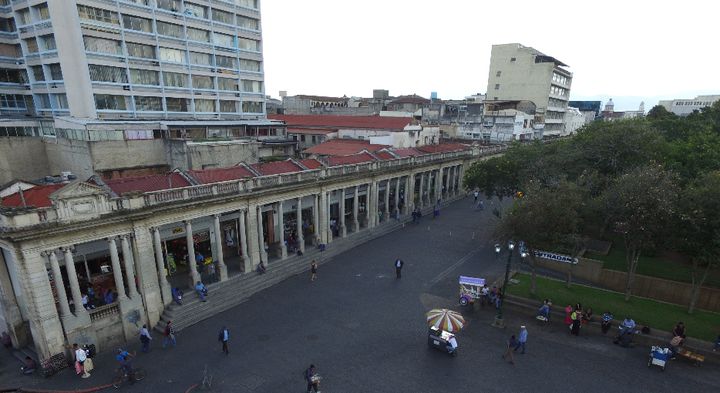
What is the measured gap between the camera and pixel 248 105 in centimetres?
4844

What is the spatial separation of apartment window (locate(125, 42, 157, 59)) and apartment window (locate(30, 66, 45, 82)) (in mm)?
8962

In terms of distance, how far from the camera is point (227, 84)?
4541 centimetres

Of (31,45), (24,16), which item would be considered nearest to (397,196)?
(31,45)

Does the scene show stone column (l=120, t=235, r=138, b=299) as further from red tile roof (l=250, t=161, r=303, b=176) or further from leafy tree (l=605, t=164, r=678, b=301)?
leafy tree (l=605, t=164, r=678, b=301)

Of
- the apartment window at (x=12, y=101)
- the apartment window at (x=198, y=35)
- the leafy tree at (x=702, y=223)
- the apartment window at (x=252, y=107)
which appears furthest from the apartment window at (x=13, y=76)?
the leafy tree at (x=702, y=223)

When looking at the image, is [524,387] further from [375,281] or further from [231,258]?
[231,258]

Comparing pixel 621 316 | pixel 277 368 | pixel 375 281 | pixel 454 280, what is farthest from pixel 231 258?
pixel 621 316

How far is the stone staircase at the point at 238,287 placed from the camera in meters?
20.6

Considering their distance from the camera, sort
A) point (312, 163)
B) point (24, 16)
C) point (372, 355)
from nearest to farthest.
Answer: point (372, 355)
point (312, 163)
point (24, 16)

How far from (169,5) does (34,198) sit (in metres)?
29.4

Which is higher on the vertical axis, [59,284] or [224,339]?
[59,284]

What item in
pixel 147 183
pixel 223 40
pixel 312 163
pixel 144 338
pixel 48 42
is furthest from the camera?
pixel 223 40

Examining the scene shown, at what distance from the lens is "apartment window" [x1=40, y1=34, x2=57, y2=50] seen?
111 ft

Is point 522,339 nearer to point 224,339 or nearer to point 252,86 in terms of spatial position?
point 224,339
